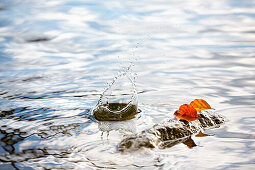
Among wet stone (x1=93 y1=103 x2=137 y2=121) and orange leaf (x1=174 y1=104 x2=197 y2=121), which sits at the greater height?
orange leaf (x1=174 y1=104 x2=197 y2=121)

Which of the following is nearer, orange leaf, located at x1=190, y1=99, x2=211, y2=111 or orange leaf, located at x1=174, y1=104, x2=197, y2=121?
orange leaf, located at x1=174, y1=104, x2=197, y2=121

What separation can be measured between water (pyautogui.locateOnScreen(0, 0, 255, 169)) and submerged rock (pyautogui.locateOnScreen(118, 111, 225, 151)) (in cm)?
8

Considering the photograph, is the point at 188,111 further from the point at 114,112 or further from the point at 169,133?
the point at 114,112

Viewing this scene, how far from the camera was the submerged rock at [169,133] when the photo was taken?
266 centimetres

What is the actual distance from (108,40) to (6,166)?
16.8ft

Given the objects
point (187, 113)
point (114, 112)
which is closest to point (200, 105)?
point (187, 113)

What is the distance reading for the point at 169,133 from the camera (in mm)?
2883

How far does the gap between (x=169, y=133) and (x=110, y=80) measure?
1.96 metres

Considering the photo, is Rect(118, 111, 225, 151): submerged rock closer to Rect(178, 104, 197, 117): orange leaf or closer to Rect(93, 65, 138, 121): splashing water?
Rect(178, 104, 197, 117): orange leaf

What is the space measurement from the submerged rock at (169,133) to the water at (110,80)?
79mm

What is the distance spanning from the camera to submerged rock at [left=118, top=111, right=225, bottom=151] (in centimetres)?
266

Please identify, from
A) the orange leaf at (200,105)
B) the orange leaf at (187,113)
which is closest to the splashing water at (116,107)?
the orange leaf at (187,113)

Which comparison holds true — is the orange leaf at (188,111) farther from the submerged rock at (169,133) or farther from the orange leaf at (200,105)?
the orange leaf at (200,105)

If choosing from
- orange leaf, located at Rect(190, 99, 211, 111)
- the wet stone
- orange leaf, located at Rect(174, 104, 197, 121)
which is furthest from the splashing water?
orange leaf, located at Rect(190, 99, 211, 111)
